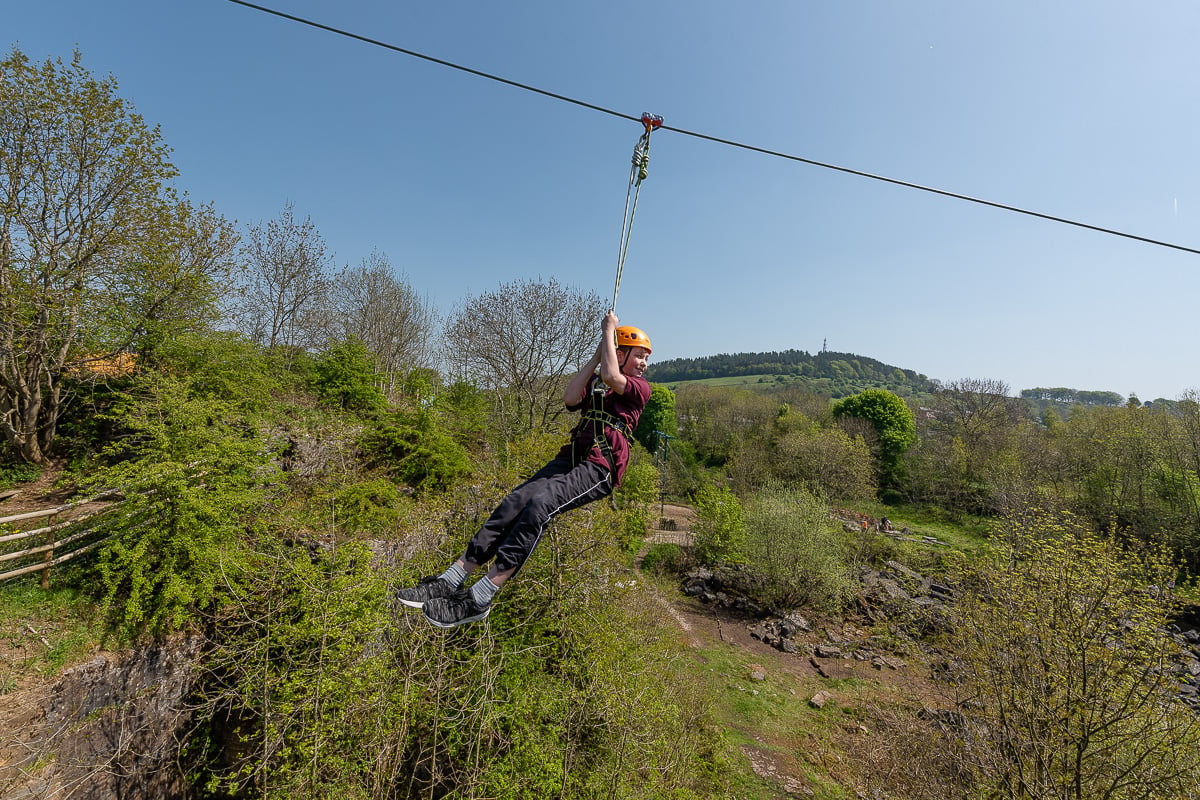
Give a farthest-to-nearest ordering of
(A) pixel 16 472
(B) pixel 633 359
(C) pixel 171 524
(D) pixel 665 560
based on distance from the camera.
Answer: (D) pixel 665 560 < (A) pixel 16 472 < (C) pixel 171 524 < (B) pixel 633 359

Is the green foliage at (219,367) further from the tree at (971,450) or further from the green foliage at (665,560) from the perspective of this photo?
the tree at (971,450)

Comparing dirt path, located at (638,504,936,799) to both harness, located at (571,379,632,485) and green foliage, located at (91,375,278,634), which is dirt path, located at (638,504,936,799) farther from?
green foliage, located at (91,375,278,634)

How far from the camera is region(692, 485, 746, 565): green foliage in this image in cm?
1930

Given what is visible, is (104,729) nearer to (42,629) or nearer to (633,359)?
(42,629)

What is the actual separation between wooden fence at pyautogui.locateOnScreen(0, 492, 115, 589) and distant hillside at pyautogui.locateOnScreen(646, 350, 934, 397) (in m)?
83.2

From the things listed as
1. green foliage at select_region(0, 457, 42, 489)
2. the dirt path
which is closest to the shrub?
green foliage at select_region(0, 457, 42, 489)

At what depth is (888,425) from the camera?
106 feet

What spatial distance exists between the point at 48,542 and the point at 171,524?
84.6 inches

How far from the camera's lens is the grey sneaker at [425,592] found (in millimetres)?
3025

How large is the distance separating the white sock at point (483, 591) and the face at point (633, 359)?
1.94 metres

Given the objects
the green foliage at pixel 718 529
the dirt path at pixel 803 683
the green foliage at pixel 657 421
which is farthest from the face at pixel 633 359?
the green foliage at pixel 657 421

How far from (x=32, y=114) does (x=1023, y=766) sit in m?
19.1

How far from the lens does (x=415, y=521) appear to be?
Answer: 31.5ft

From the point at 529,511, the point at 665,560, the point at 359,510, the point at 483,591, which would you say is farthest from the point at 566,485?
the point at 665,560
